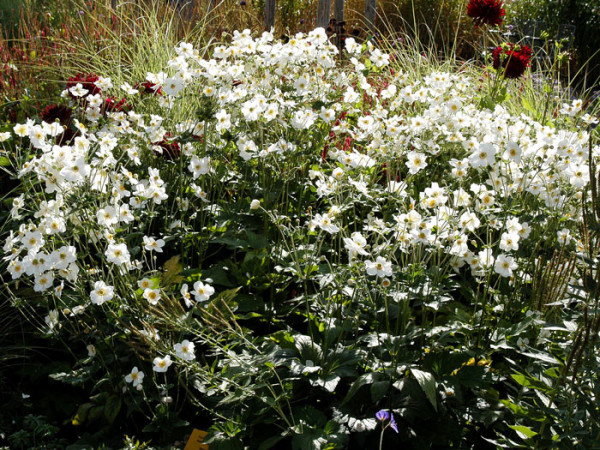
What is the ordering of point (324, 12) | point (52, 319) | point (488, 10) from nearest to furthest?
point (52, 319) < point (488, 10) < point (324, 12)

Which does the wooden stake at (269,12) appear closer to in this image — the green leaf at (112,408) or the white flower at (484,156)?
the white flower at (484,156)

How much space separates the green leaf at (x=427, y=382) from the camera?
1858 millimetres

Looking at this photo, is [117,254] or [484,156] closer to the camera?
[117,254]

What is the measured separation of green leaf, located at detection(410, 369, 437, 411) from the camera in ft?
6.10

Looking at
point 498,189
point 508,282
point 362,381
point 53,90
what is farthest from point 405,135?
point 53,90

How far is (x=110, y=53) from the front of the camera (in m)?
4.57

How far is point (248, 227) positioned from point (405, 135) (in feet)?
2.72

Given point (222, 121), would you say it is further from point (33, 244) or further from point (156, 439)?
point (156, 439)

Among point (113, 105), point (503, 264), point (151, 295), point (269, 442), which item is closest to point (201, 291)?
point (151, 295)

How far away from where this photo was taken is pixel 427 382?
1.90m

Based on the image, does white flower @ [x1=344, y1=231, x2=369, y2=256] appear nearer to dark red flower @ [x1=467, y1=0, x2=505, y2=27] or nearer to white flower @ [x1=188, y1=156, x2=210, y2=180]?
white flower @ [x1=188, y1=156, x2=210, y2=180]

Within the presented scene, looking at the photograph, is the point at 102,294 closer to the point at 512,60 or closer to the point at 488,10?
the point at 512,60

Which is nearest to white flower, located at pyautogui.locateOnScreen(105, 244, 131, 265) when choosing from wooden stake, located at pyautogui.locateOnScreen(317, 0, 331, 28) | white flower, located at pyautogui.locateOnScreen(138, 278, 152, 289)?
white flower, located at pyautogui.locateOnScreen(138, 278, 152, 289)

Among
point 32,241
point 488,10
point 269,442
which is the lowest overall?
point 269,442
